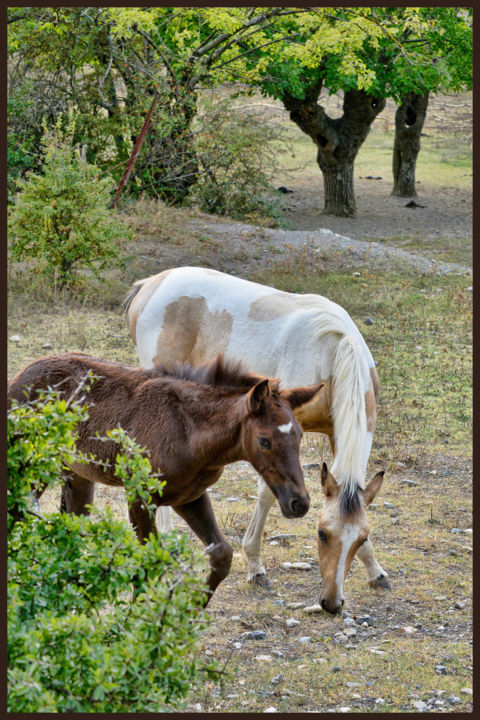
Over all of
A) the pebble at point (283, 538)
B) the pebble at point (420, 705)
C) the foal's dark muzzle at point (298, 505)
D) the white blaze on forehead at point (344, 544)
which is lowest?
the pebble at point (283, 538)

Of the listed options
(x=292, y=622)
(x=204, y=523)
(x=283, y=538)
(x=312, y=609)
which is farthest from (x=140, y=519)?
(x=283, y=538)

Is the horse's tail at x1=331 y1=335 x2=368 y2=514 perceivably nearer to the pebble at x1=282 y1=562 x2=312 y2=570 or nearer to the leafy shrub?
the pebble at x1=282 y1=562 x2=312 y2=570

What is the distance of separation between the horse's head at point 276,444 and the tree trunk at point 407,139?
19.5 m

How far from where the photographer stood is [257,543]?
225 inches

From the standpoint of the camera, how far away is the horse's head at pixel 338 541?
189 inches

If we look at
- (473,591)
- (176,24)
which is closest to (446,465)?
(473,591)

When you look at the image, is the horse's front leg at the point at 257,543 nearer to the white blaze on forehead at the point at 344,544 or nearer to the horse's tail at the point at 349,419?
the horse's tail at the point at 349,419

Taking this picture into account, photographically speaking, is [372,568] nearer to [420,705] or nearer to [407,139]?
[420,705]

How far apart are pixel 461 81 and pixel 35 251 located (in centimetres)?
1276

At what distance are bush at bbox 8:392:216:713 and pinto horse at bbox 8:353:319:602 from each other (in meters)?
1.16

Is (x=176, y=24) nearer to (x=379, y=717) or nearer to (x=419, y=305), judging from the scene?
(x=419, y=305)

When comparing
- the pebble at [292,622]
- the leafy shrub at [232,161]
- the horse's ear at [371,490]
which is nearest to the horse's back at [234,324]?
the horse's ear at [371,490]

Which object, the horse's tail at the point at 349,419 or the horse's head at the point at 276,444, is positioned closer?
the horse's head at the point at 276,444

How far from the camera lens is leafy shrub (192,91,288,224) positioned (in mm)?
16906
